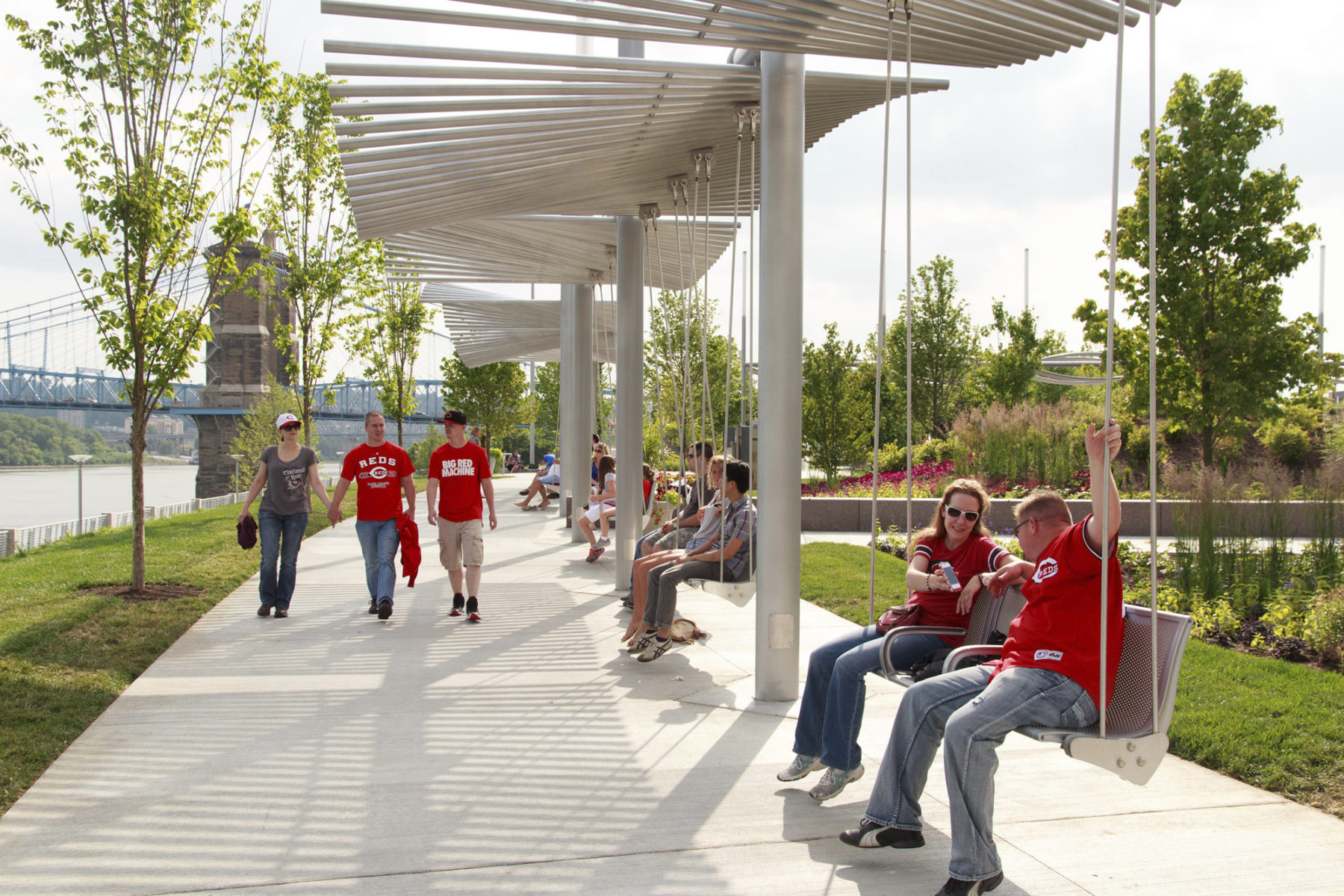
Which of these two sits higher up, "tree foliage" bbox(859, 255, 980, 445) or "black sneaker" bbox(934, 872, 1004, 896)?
"tree foliage" bbox(859, 255, 980, 445)

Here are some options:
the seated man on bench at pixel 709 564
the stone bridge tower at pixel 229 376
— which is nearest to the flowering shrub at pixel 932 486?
the seated man on bench at pixel 709 564

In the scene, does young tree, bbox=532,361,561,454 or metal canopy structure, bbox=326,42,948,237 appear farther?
young tree, bbox=532,361,561,454

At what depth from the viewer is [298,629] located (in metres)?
8.12

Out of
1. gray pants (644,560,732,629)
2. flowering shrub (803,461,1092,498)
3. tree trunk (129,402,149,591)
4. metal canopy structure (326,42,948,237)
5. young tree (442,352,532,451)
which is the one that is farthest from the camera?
young tree (442,352,532,451)

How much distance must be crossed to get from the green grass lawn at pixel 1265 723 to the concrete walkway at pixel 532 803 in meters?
0.15

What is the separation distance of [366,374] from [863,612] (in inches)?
876

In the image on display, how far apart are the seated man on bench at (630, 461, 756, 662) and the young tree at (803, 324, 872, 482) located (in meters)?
14.1

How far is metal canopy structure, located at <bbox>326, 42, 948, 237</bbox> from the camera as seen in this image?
535 cm

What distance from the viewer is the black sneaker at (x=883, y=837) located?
358 centimetres

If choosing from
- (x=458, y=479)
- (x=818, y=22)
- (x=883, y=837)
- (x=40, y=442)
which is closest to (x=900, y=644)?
(x=883, y=837)

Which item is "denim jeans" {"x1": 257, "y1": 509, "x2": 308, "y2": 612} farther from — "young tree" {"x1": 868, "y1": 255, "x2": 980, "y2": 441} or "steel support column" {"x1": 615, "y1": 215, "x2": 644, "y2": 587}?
"young tree" {"x1": 868, "y1": 255, "x2": 980, "y2": 441}

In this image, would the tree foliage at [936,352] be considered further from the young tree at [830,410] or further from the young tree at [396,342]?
the young tree at [396,342]

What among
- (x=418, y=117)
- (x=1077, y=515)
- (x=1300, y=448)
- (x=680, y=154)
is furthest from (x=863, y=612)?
(x=1300, y=448)

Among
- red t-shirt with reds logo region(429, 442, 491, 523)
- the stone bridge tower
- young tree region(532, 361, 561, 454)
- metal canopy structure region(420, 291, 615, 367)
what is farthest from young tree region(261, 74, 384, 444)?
the stone bridge tower
